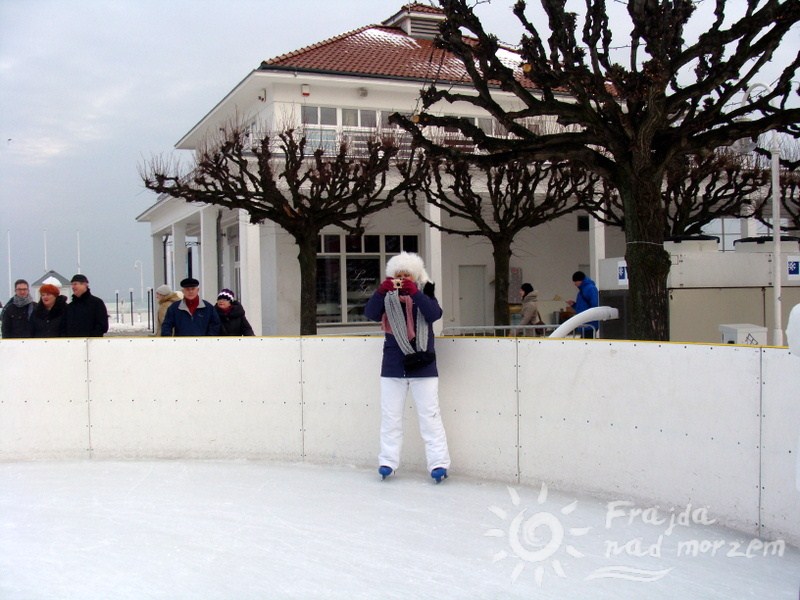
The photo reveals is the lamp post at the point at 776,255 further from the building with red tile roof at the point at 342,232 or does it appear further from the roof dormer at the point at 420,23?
the roof dormer at the point at 420,23

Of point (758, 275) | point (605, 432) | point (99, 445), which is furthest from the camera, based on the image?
point (758, 275)

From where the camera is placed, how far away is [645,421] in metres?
4.86

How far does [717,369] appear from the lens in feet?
14.6

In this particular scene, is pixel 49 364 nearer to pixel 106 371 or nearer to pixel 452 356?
pixel 106 371

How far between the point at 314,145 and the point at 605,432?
14.3 meters

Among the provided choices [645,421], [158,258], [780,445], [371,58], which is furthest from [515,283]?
[780,445]

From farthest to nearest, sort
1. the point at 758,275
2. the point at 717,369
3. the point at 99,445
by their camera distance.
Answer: the point at 758,275 → the point at 99,445 → the point at 717,369

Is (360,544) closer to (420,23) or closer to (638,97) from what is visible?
(638,97)

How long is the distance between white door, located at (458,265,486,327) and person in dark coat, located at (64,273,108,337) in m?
16.0

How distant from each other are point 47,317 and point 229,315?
1789 mm

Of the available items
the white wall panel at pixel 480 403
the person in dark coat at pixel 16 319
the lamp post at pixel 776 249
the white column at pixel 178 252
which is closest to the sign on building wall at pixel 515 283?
the white column at pixel 178 252

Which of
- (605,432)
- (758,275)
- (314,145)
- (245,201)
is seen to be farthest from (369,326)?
(605,432)

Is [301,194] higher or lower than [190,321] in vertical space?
higher

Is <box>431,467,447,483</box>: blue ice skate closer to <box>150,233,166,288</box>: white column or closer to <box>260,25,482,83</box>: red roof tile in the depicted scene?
<box>260,25,482,83</box>: red roof tile
